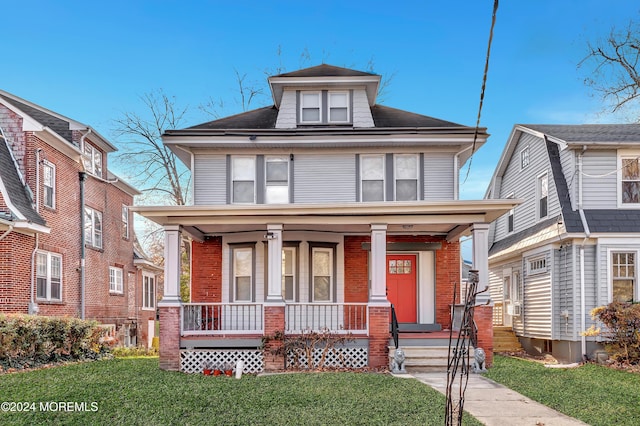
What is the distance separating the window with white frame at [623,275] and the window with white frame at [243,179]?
9.87 meters

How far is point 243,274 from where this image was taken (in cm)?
1598

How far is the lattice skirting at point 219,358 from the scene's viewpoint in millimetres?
13398

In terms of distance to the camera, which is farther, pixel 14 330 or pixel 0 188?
pixel 0 188

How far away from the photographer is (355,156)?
16219 millimetres

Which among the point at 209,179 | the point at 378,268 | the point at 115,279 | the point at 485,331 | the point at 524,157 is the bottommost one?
the point at 485,331

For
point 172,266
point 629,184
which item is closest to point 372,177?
point 172,266

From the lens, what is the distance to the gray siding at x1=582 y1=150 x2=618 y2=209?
16.2 m

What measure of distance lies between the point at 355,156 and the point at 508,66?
37.4ft

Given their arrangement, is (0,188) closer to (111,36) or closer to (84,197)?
(84,197)

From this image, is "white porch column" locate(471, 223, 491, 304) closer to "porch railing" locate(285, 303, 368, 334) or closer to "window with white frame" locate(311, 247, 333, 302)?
"porch railing" locate(285, 303, 368, 334)

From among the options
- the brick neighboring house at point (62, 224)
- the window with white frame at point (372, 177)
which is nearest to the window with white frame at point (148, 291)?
the brick neighboring house at point (62, 224)

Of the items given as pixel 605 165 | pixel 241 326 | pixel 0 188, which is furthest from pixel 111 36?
pixel 605 165

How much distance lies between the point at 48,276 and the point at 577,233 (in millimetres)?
14987

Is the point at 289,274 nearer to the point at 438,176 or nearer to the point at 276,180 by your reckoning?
the point at 276,180
